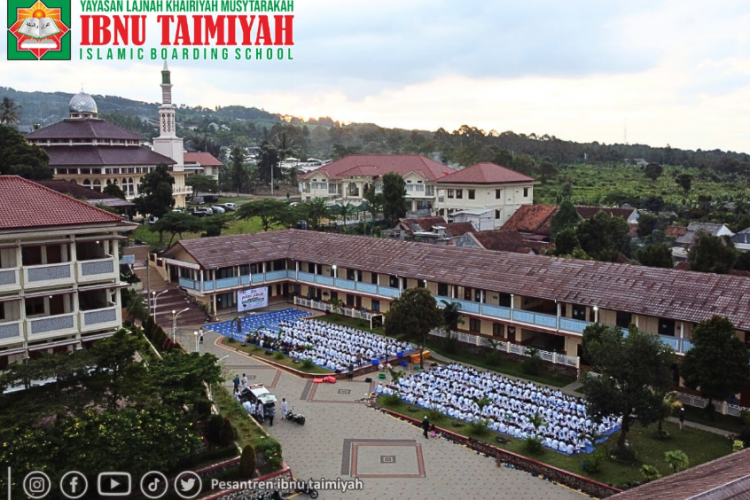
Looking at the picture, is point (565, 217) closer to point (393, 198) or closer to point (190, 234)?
point (393, 198)

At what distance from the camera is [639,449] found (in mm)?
19422

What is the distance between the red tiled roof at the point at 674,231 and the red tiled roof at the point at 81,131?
47716 millimetres

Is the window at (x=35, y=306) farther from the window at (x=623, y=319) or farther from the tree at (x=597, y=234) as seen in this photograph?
the tree at (x=597, y=234)

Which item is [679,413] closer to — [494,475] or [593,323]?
[593,323]

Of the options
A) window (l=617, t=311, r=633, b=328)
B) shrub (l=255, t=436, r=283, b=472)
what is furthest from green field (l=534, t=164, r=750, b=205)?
shrub (l=255, t=436, r=283, b=472)

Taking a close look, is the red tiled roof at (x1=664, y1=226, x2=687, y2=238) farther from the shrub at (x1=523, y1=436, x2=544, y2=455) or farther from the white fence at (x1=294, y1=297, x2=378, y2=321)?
the shrub at (x1=523, y1=436, x2=544, y2=455)

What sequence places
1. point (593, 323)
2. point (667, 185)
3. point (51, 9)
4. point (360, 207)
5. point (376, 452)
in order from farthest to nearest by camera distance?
point (667, 185)
point (360, 207)
point (51, 9)
point (593, 323)
point (376, 452)

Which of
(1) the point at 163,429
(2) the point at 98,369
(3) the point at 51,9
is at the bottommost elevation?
(1) the point at 163,429

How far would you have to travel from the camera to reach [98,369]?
1622cm

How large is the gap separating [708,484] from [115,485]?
1215 cm

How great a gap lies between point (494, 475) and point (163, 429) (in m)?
8.53

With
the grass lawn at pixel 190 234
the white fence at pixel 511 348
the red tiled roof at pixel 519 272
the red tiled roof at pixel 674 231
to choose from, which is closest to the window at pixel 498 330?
the white fence at pixel 511 348

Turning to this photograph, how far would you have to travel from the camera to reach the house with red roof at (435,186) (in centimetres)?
5797

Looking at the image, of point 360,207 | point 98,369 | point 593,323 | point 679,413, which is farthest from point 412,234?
point 98,369
